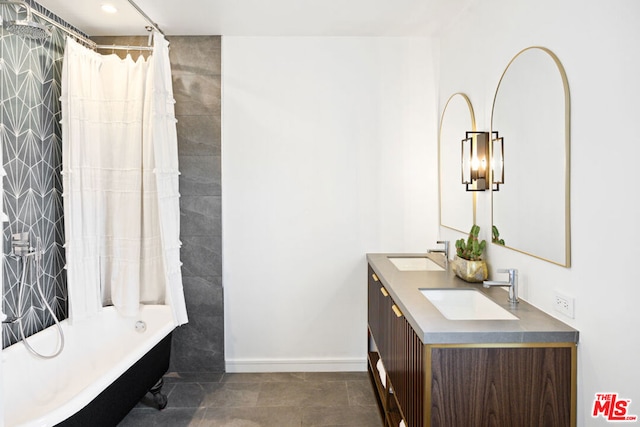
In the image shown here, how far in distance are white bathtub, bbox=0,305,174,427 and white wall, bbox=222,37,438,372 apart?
75 cm

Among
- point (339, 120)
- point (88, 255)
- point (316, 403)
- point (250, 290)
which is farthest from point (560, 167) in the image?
point (88, 255)

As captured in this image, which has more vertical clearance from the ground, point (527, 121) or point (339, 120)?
point (339, 120)

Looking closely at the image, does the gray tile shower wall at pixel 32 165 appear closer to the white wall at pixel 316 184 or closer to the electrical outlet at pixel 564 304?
the white wall at pixel 316 184

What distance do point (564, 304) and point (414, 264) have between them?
1.36 metres

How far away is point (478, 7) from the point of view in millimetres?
2514

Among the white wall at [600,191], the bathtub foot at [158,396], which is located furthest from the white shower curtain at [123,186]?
the white wall at [600,191]

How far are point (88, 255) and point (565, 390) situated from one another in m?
2.74

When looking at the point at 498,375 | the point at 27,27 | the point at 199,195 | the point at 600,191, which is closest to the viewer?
the point at 600,191

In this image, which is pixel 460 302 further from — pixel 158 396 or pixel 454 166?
pixel 158 396

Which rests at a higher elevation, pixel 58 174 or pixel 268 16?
pixel 268 16

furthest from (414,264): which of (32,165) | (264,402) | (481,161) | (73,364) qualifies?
(32,165)

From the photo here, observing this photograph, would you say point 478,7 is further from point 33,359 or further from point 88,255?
point 33,359

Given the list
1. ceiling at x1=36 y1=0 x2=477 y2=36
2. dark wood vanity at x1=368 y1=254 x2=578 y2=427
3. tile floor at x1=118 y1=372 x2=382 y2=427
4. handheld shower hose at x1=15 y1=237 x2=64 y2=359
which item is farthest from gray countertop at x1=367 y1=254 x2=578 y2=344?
handheld shower hose at x1=15 y1=237 x2=64 y2=359

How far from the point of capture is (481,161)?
2391 millimetres
